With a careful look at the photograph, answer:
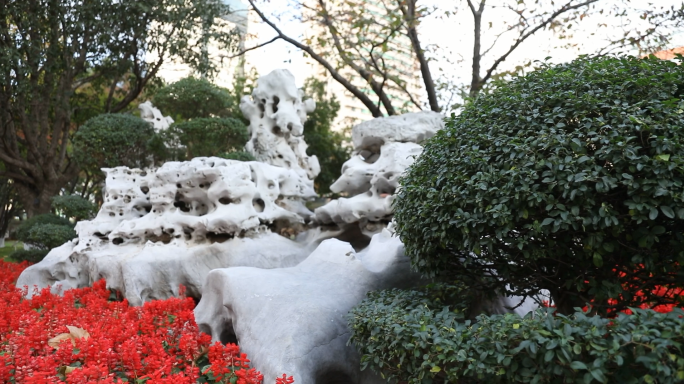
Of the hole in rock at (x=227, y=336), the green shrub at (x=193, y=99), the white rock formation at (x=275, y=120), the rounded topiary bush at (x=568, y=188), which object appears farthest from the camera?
the green shrub at (x=193, y=99)

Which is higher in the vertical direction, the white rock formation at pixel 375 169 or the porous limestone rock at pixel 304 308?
the white rock formation at pixel 375 169

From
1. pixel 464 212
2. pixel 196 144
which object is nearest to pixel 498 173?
pixel 464 212

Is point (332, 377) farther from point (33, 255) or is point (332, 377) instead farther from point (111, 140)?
point (33, 255)

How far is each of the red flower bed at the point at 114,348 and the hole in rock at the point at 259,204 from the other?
2.15 m

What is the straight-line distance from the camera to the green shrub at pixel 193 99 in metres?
12.2

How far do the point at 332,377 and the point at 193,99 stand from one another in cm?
973

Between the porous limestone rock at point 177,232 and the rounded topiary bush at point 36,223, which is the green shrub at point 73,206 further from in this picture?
the porous limestone rock at point 177,232

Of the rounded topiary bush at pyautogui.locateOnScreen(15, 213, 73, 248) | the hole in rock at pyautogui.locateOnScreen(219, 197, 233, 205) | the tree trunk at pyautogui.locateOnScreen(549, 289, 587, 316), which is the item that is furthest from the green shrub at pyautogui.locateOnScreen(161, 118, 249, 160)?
the tree trunk at pyautogui.locateOnScreen(549, 289, 587, 316)

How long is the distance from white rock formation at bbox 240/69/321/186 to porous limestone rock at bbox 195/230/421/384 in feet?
14.7

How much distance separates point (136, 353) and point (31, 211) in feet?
32.3

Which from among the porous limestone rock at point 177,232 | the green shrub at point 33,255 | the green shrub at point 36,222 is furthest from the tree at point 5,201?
the porous limestone rock at point 177,232

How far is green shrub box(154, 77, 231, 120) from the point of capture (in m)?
12.2

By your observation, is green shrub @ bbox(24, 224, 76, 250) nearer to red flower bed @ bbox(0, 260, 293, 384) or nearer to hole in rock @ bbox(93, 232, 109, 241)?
hole in rock @ bbox(93, 232, 109, 241)

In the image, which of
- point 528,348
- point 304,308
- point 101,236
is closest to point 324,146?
point 101,236
